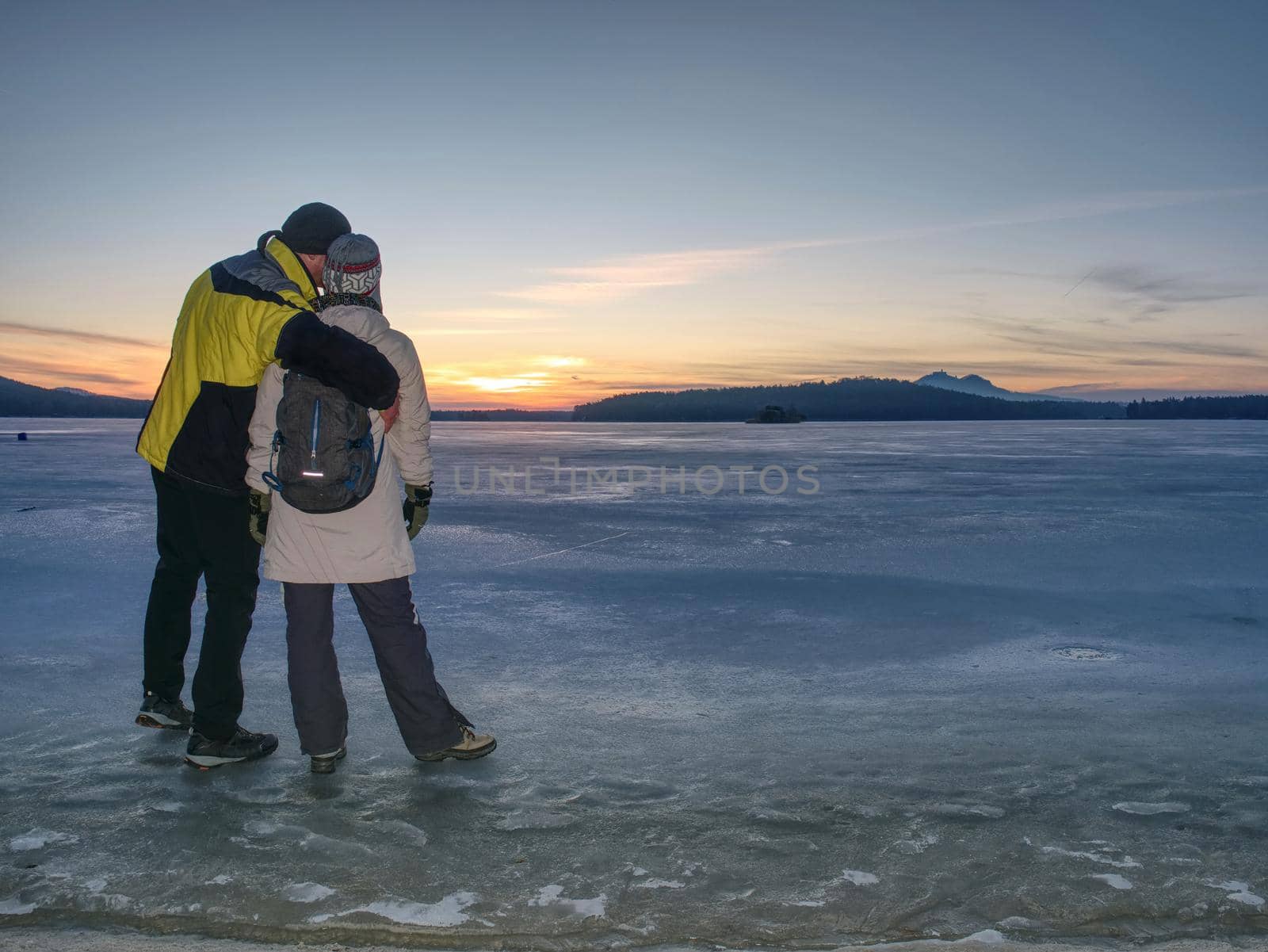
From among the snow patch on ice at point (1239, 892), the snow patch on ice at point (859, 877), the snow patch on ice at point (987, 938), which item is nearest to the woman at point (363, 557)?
the snow patch on ice at point (859, 877)

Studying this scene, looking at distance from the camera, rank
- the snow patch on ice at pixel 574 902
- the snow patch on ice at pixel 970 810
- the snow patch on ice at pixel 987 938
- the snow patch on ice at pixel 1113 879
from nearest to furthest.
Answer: the snow patch on ice at pixel 987 938 → the snow patch on ice at pixel 574 902 → the snow patch on ice at pixel 1113 879 → the snow patch on ice at pixel 970 810

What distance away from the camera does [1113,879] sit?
225 cm

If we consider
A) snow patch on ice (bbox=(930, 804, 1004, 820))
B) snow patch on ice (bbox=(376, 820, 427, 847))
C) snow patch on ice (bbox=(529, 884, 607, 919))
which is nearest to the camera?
snow patch on ice (bbox=(529, 884, 607, 919))

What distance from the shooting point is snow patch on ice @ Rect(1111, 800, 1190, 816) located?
265cm

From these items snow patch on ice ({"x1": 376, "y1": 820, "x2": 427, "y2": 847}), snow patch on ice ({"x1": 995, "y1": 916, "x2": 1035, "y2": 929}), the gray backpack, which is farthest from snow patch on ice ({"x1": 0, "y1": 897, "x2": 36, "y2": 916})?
snow patch on ice ({"x1": 995, "y1": 916, "x2": 1035, "y2": 929})

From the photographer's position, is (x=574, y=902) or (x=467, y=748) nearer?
(x=574, y=902)

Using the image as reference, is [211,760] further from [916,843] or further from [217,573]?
[916,843]

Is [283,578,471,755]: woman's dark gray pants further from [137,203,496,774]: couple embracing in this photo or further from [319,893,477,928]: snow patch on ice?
[319,893,477,928]: snow patch on ice

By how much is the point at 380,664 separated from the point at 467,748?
39 cm

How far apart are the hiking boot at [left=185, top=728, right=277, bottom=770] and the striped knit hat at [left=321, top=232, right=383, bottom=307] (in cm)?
146

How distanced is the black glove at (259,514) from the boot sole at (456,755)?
86 cm

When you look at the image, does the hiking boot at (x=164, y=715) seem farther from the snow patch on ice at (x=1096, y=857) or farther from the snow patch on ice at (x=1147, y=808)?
the snow patch on ice at (x=1147, y=808)

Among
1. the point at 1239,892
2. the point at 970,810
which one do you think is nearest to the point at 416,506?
the point at 970,810

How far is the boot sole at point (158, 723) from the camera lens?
11.2ft
